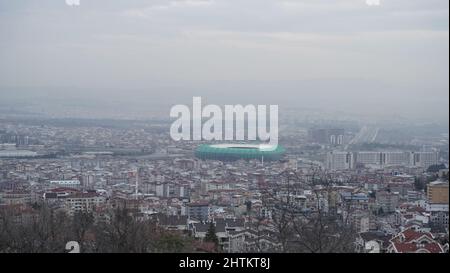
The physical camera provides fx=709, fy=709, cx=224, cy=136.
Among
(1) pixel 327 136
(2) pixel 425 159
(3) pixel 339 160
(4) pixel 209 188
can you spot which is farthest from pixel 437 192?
(4) pixel 209 188

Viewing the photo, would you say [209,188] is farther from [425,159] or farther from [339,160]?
[425,159]

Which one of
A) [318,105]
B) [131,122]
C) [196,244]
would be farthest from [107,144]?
[318,105]

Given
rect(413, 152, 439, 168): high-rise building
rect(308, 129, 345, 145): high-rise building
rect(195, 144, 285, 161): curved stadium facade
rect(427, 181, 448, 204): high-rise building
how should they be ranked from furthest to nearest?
rect(308, 129, 345, 145): high-rise building, rect(195, 144, 285, 161): curved stadium facade, rect(413, 152, 439, 168): high-rise building, rect(427, 181, 448, 204): high-rise building

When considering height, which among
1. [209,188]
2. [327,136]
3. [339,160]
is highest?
[327,136]

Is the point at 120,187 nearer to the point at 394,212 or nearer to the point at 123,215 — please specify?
the point at 123,215

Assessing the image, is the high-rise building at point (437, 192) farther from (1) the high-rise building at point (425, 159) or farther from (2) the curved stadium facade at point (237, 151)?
(2) the curved stadium facade at point (237, 151)

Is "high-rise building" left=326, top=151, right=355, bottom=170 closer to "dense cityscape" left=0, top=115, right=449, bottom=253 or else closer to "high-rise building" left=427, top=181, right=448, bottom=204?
"dense cityscape" left=0, top=115, right=449, bottom=253

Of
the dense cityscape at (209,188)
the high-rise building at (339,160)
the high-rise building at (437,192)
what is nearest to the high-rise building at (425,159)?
the dense cityscape at (209,188)

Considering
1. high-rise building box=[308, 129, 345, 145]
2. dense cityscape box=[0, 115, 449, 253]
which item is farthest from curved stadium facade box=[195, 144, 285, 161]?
high-rise building box=[308, 129, 345, 145]
